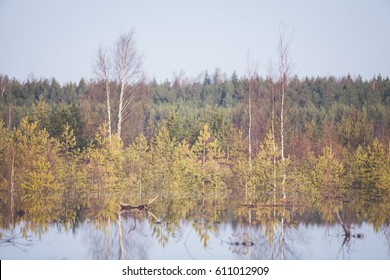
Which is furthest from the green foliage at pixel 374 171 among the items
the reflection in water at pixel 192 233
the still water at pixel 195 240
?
the still water at pixel 195 240

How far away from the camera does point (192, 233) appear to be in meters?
13.9

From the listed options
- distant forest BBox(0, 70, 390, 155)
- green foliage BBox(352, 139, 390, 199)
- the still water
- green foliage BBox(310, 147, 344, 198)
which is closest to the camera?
the still water

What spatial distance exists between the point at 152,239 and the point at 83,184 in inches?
368

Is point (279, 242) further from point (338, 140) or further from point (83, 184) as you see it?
point (338, 140)

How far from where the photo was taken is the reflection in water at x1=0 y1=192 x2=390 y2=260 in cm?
1198

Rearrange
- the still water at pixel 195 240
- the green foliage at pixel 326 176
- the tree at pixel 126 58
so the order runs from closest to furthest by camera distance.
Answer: the still water at pixel 195 240 < the green foliage at pixel 326 176 < the tree at pixel 126 58

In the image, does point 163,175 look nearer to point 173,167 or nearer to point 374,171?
point 173,167

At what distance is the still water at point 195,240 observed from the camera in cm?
1187

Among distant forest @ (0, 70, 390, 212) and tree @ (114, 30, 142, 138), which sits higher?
tree @ (114, 30, 142, 138)

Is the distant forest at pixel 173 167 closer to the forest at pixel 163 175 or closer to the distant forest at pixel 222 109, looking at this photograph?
the forest at pixel 163 175

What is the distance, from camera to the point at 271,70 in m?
21.8

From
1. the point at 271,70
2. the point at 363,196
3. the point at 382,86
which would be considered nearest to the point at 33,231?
the point at 271,70

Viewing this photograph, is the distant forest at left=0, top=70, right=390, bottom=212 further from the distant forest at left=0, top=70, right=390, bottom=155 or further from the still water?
the still water

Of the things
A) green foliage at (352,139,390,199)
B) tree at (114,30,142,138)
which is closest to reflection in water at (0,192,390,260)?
green foliage at (352,139,390,199)
